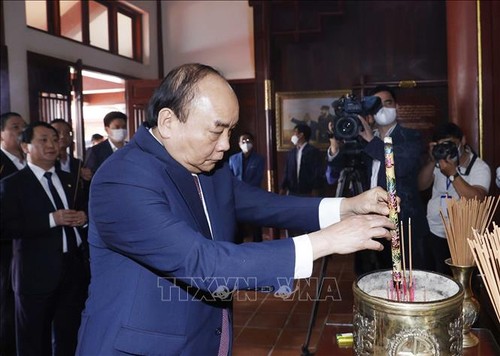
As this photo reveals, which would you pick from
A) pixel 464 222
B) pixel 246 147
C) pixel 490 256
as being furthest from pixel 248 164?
pixel 490 256

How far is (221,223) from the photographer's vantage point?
4.46ft

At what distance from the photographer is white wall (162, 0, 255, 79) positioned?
678 cm

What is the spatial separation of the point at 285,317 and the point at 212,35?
4.62m

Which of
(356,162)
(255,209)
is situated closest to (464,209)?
(255,209)

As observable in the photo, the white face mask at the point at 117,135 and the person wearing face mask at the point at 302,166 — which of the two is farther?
the person wearing face mask at the point at 302,166

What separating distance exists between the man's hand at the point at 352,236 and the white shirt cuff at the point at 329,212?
0.39m

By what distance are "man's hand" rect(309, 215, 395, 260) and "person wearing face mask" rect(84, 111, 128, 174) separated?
3251mm

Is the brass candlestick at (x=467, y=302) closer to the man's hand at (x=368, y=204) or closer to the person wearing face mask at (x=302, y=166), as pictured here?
the man's hand at (x=368, y=204)

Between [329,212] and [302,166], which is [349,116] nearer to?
[329,212]

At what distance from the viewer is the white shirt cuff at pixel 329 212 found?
56.3 inches

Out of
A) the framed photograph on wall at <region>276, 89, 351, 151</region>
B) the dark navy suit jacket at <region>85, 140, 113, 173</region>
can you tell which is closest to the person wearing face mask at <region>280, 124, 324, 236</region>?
the framed photograph on wall at <region>276, 89, 351, 151</region>

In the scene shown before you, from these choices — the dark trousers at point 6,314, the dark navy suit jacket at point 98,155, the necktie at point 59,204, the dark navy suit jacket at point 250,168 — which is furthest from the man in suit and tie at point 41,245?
the dark navy suit jacket at point 250,168

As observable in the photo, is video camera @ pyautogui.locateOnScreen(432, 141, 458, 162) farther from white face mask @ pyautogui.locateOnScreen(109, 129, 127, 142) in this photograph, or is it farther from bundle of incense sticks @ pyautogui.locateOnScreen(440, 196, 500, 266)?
white face mask @ pyautogui.locateOnScreen(109, 129, 127, 142)

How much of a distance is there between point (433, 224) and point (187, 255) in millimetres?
2024
